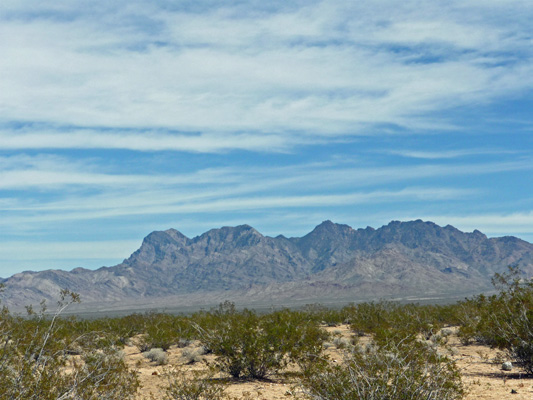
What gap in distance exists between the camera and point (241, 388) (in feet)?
49.8

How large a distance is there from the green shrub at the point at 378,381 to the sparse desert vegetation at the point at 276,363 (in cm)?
2

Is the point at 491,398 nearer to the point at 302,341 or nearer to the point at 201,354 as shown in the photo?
the point at 302,341

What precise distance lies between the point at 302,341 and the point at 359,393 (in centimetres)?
886

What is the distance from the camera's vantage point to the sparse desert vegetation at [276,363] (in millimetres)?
8680

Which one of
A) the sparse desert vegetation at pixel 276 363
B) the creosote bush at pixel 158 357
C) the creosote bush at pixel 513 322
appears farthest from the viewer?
the creosote bush at pixel 158 357

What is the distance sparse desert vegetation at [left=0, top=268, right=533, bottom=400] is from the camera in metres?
8.68

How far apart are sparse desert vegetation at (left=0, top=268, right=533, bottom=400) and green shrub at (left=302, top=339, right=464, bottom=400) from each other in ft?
0.06

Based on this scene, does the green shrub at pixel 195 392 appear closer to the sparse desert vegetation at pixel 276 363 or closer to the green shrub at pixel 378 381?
the sparse desert vegetation at pixel 276 363

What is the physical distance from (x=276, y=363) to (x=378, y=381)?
8.49 m

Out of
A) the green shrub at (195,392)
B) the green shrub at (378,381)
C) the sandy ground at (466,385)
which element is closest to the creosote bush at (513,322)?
the sandy ground at (466,385)

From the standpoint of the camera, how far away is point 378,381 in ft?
28.1

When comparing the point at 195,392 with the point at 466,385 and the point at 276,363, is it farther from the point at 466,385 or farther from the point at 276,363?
the point at 466,385

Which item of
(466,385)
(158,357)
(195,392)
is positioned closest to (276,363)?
(466,385)

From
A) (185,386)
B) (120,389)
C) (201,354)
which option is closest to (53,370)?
(120,389)
